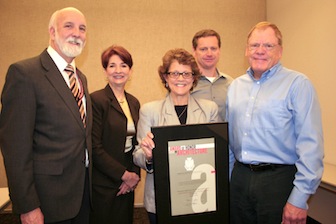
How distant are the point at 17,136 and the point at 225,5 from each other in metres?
3.76

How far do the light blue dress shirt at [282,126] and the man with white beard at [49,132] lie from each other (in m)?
1.07

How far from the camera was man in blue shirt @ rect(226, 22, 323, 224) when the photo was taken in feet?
5.36

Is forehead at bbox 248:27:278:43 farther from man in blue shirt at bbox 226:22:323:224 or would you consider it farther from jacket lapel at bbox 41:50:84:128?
jacket lapel at bbox 41:50:84:128

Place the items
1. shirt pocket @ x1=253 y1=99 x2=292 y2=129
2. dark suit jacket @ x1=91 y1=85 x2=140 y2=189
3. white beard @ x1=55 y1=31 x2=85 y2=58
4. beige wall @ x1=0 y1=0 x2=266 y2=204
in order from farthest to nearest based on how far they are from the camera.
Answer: beige wall @ x1=0 y1=0 x2=266 y2=204 → dark suit jacket @ x1=91 y1=85 x2=140 y2=189 → white beard @ x1=55 y1=31 x2=85 y2=58 → shirt pocket @ x1=253 y1=99 x2=292 y2=129

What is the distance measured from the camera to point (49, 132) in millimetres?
1646

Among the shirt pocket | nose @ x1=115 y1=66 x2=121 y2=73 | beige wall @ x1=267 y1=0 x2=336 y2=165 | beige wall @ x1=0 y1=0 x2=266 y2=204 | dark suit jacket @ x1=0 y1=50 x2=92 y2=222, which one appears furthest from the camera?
beige wall @ x1=0 y1=0 x2=266 y2=204

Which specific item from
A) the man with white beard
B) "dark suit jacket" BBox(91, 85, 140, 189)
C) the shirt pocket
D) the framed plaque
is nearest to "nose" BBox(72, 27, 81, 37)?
the man with white beard

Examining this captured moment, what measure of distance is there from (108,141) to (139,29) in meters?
2.48

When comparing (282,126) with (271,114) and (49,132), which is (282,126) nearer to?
(271,114)

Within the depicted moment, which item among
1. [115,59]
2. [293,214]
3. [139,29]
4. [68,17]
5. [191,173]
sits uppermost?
[139,29]

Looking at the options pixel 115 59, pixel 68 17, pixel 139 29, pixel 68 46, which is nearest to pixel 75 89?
pixel 68 46

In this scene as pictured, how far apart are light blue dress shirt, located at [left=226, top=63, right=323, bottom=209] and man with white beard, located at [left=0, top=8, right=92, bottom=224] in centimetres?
107

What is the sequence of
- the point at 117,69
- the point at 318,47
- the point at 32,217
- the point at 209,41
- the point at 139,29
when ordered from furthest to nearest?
the point at 139,29 → the point at 318,47 → the point at 209,41 → the point at 117,69 → the point at 32,217

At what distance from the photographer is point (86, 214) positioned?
2002 millimetres
